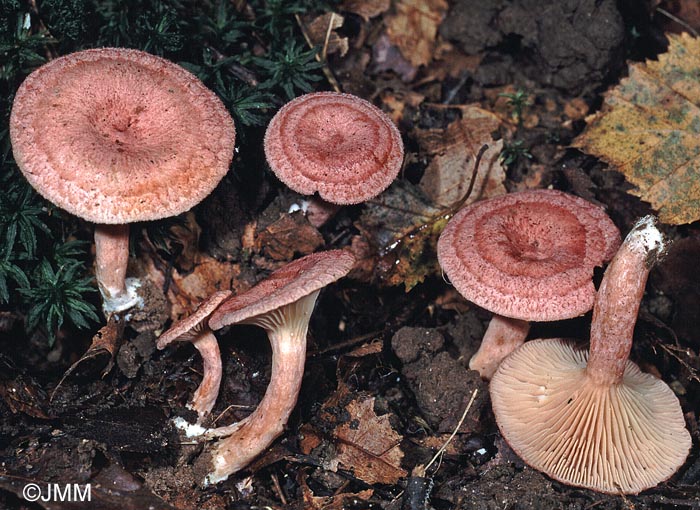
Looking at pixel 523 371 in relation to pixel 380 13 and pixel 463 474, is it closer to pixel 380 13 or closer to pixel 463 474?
pixel 463 474

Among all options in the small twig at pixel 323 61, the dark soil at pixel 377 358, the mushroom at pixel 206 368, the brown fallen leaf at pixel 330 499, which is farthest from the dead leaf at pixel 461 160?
the brown fallen leaf at pixel 330 499

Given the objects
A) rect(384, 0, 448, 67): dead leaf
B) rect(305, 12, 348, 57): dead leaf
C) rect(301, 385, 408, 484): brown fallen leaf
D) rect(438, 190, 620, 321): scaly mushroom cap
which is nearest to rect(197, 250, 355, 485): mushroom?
rect(301, 385, 408, 484): brown fallen leaf

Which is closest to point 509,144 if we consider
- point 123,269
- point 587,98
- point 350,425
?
point 587,98

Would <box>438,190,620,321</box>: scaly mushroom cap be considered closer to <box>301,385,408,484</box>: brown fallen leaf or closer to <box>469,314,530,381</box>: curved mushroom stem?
<box>469,314,530,381</box>: curved mushroom stem

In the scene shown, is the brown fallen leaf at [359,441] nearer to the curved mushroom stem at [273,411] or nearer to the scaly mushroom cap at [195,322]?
the curved mushroom stem at [273,411]

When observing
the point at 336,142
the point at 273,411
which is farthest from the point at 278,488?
the point at 336,142

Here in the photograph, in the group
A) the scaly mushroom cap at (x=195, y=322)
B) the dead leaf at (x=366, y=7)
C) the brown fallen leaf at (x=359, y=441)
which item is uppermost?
the dead leaf at (x=366, y=7)
